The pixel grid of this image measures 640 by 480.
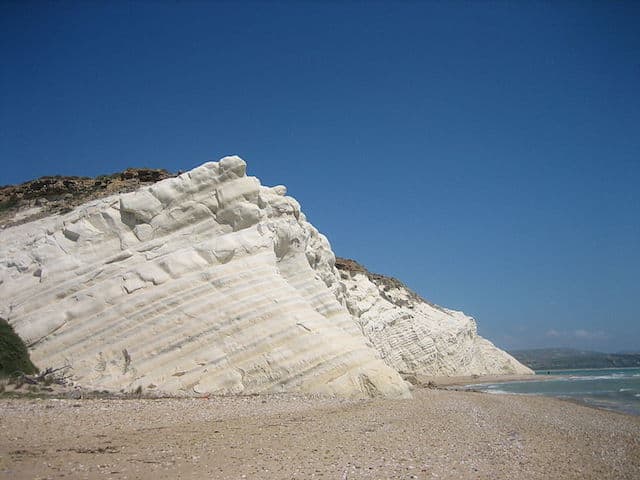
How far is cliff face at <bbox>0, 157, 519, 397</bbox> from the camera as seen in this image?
13828 mm

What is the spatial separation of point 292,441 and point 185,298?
766 centimetres

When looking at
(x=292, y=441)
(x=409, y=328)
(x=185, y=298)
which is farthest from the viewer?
(x=409, y=328)

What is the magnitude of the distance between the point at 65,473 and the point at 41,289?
11028 millimetres

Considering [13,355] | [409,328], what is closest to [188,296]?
[13,355]

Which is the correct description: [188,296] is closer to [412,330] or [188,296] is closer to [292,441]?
[292,441]

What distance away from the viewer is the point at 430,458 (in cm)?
770

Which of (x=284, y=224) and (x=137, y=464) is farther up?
(x=284, y=224)

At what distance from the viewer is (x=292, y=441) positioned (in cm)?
843

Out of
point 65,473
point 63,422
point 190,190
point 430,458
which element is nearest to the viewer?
point 65,473

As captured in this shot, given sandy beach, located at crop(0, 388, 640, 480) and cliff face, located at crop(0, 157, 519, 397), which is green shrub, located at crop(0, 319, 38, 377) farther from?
sandy beach, located at crop(0, 388, 640, 480)

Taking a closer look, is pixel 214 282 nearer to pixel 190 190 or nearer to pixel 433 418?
pixel 190 190

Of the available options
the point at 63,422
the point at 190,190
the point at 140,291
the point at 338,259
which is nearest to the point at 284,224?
the point at 190,190

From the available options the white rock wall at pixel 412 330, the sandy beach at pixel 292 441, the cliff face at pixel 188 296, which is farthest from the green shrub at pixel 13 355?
the white rock wall at pixel 412 330

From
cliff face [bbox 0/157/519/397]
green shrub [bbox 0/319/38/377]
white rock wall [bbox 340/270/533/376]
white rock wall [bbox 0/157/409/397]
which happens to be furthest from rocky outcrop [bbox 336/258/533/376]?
green shrub [bbox 0/319/38/377]
